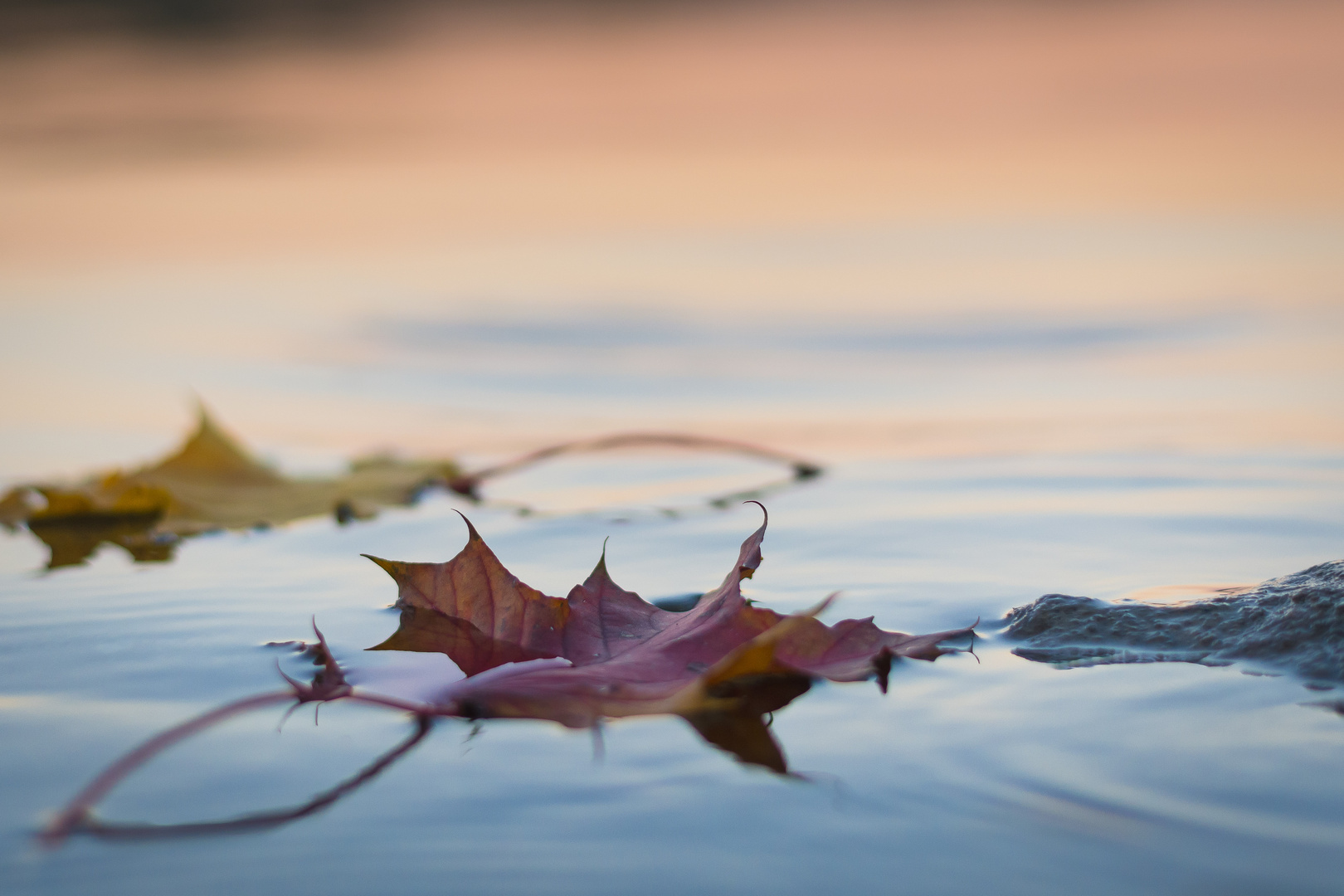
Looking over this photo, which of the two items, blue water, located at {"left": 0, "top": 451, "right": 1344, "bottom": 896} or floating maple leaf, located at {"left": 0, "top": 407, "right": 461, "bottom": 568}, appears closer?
blue water, located at {"left": 0, "top": 451, "right": 1344, "bottom": 896}

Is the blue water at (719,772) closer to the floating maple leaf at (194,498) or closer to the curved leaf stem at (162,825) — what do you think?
the curved leaf stem at (162,825)

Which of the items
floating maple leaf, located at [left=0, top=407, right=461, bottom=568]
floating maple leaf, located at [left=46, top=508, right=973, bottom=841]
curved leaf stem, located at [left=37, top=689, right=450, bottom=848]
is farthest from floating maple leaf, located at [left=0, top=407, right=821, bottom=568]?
curved leaf stem, located at [left=37, top=689, right=450, bottom=848]

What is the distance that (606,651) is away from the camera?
1144 millimetres

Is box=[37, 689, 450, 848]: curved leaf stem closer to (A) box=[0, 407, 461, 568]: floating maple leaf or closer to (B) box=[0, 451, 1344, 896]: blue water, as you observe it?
(B) box=[0, 451, 1344, 896]: blue water

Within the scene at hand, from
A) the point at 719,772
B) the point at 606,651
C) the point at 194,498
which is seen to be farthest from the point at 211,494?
the point at 719,772

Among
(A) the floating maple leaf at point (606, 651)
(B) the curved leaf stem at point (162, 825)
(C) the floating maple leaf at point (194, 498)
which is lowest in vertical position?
(B) the curved leaf stem at point (162, 825)

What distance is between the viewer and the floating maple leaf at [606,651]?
40.6 inches

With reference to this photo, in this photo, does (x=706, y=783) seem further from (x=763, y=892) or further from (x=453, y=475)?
(x=453, y=475)

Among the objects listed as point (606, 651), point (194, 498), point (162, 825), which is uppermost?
point (194, 498)

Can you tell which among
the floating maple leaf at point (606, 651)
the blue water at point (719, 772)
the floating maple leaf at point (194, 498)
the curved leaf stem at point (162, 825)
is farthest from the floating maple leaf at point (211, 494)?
the curved leaf stem at point (162, 825)

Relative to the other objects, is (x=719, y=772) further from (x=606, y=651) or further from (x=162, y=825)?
(x=162, y=825)

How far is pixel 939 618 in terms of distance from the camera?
4.57 feet

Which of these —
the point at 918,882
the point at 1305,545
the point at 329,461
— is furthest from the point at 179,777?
the point at 329,461

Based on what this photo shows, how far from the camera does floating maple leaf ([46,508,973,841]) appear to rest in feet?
3.39
